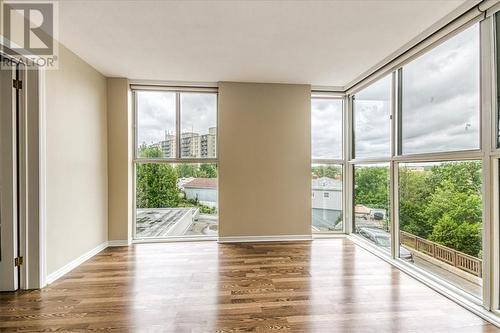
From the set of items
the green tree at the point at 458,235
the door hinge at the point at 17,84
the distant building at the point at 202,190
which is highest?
the door hinge at the point at 17,84

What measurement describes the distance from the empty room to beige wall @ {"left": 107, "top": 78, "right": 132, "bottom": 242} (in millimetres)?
33

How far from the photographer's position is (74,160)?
328 cm

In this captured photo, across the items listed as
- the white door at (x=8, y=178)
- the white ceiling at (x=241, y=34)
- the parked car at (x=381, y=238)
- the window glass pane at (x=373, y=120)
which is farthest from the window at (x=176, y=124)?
the parked car at (x=381, y=238)

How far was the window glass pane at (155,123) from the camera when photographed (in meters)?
4.45

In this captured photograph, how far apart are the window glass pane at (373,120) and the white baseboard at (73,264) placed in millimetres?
4496

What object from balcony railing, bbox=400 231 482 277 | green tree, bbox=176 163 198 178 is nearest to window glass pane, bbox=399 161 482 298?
balcony railing, bbox=400 231 482 277

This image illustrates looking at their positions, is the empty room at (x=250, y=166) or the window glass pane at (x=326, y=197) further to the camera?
the window glass pane at (x=326, y=197)

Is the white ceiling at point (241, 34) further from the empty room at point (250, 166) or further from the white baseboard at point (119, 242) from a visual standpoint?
the white baseboard at point (119, 242)

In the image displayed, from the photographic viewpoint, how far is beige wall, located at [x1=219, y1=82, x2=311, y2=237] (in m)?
4.35

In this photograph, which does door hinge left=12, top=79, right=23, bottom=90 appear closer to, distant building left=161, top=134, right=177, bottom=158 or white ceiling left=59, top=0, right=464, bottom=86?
white ceiling left=59, top=0, right=464, bottom=86

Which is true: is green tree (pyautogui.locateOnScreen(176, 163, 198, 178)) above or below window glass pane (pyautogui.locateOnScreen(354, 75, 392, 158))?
below

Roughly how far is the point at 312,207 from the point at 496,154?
2827 millimetres

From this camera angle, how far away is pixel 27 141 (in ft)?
8.55
